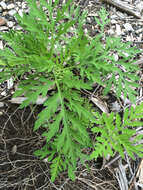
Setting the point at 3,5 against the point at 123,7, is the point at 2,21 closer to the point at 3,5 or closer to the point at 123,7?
the point at 3,5

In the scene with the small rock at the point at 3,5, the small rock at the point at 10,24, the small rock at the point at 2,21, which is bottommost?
the small rock at the point at 10,24

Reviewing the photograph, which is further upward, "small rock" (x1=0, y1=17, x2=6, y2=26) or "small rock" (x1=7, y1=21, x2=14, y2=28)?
"small rock" (x1=0, y1=17, x2=6, y2=26)

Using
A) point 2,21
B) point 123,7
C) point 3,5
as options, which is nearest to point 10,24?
point 2,21

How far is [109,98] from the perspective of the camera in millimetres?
2506

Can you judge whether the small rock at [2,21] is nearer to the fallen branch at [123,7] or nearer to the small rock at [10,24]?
the small rock at [10,24]

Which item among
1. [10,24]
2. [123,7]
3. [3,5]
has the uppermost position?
[3,5]

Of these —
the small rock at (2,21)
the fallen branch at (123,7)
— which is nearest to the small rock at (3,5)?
the small rock at (2,21)

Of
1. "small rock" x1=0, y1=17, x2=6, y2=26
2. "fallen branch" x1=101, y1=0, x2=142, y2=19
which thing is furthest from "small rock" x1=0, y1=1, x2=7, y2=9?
"fallen branch" x1=101, y1=0, x2=142, y2=19

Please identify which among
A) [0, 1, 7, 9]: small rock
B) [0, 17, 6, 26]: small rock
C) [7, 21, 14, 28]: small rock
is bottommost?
[7, 21, 14, 28]: small rock

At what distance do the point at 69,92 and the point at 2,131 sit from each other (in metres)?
0.96

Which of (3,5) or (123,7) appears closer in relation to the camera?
(3,5)

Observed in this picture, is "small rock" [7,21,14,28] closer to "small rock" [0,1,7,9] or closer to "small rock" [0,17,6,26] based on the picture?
"small rock" [0,17,6,26]

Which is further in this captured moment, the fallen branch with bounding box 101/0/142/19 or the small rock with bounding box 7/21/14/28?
the fallen branch with bounding box 101/0/142/19

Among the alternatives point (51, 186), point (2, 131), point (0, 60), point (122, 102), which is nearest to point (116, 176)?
point (51, 186)
